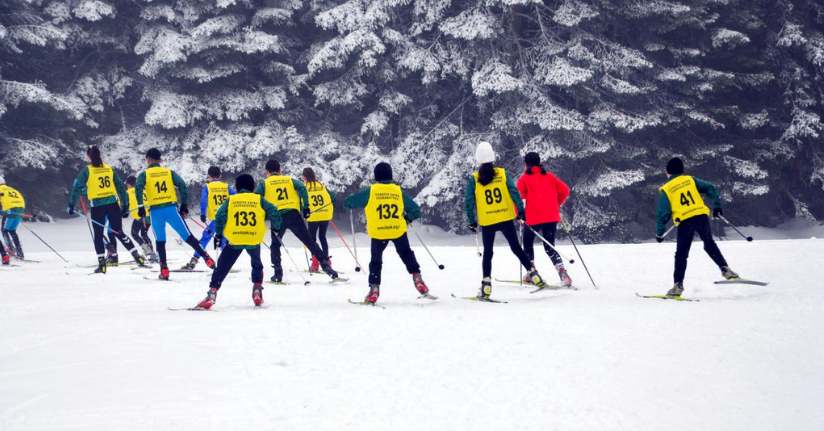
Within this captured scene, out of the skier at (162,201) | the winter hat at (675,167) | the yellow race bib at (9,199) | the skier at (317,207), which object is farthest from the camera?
the yellow race bib at (9,199)

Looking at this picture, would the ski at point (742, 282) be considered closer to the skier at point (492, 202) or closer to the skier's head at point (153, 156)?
the skier at point (492, 202)

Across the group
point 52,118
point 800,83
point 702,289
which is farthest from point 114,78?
point 800,83

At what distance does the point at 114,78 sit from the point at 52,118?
3113mm

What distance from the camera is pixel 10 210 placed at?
13.1 m

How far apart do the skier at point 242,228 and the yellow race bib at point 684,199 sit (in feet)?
15.6

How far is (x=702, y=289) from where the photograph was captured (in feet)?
24.9

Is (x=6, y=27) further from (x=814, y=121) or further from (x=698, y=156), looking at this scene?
(x=814, y=121)

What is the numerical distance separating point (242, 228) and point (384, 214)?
1.62 m

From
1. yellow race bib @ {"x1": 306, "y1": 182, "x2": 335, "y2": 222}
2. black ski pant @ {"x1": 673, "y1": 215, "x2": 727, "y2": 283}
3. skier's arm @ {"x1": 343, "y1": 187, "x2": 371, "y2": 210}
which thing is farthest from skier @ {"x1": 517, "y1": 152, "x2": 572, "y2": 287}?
yellow race bib @ {"x1": 306, "y1": 182, "x2": 335, "y2": 222}

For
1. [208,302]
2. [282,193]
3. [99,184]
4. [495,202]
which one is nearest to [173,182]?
[99,184]

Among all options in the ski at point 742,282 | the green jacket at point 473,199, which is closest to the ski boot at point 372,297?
the green jacket at point 473,199

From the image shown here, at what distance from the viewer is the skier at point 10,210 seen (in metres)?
13.0

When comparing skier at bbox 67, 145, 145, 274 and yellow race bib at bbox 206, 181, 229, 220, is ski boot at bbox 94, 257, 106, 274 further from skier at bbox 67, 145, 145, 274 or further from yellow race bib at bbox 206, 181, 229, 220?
yellow race bib at bbox 206, 181, 229, 220

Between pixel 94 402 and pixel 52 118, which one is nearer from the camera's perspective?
pixel 94 402
